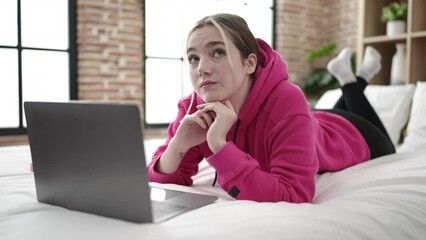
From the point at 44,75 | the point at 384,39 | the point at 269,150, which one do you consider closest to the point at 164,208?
the point at 269,150

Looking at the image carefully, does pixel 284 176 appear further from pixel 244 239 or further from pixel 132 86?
pixel 132 86

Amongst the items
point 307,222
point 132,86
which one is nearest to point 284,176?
point 307,222

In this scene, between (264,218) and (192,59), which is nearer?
(264,218)

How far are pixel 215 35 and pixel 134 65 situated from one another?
275 centimetres

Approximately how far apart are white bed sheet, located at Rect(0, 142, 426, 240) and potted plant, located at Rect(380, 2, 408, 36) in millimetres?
2206

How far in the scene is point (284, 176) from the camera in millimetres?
1031

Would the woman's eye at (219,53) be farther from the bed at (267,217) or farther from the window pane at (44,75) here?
the window pane at (44,75)

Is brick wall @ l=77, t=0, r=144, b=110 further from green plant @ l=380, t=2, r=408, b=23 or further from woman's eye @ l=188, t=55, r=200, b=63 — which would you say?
woman's eye @ l=188, t=55, r=200, b=63

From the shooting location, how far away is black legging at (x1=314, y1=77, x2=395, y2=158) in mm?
1794

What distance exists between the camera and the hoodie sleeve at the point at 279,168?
99cm

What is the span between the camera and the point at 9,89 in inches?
133

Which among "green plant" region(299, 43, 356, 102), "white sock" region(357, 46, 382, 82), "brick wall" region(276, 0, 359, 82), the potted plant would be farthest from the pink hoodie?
"brick wall" region(276, 0, 359, 82)

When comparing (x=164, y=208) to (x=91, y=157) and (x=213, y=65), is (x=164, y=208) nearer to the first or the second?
(x=91, y=157)

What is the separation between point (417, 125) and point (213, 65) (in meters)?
1.52
